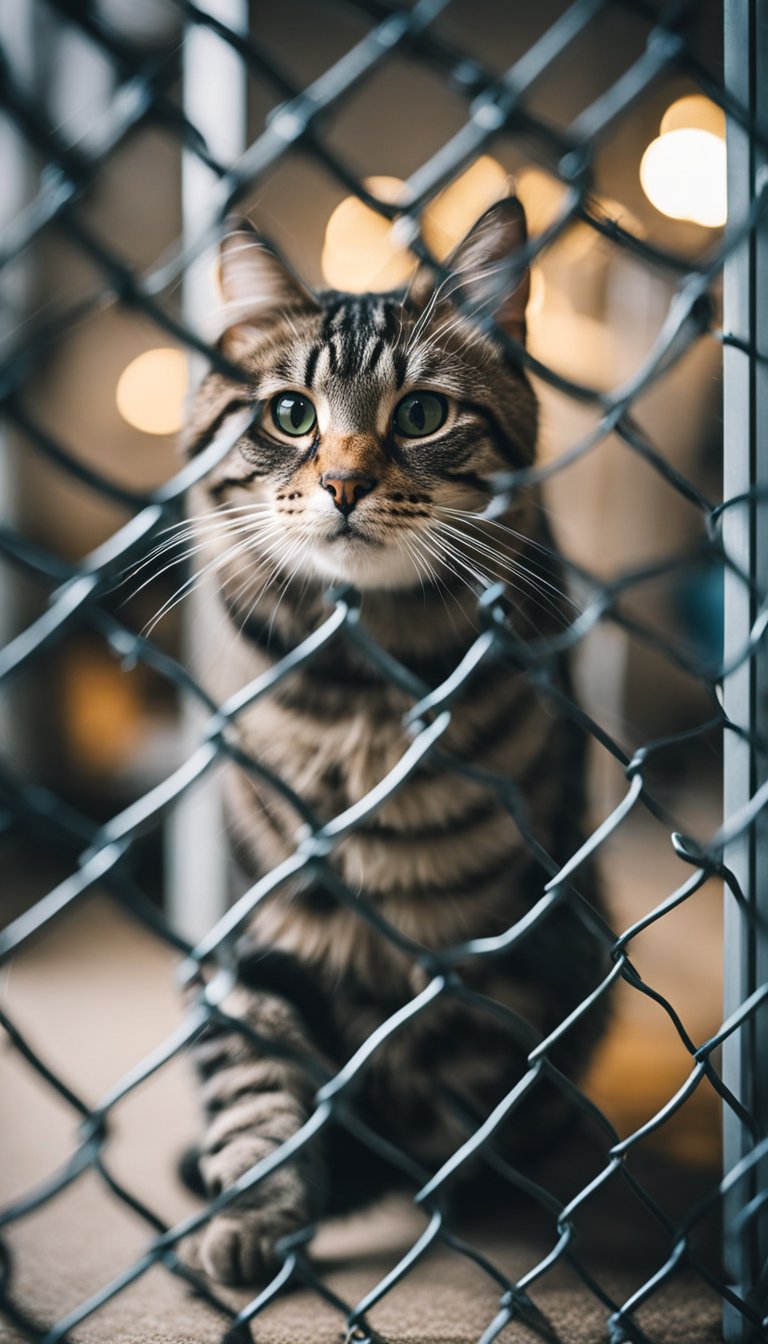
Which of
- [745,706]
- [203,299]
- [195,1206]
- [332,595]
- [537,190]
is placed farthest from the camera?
[537,190]

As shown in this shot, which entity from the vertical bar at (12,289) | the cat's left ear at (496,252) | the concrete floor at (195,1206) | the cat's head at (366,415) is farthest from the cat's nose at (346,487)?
the vertical bar at (12,289)

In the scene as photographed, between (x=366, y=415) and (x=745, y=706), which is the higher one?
(x=366, y=415)

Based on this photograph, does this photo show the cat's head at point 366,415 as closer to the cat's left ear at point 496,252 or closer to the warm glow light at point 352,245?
the cat's left ear at point 496,252

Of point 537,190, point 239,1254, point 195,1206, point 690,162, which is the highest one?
point 537,190

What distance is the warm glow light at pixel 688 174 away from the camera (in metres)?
2.26

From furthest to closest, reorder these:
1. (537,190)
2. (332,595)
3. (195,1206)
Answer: (537,190) → (195,1206) → (332,595)

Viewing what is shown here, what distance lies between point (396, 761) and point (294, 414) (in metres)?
0.41

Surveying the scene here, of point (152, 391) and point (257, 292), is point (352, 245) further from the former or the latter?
point (257, 292)

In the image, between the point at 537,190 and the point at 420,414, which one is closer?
the point at 420,414

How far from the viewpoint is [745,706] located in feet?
2.77

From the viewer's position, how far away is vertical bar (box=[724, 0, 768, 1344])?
0.81m

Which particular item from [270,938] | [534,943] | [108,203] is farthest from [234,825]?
[108,203]

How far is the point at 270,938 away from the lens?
1.17 metres

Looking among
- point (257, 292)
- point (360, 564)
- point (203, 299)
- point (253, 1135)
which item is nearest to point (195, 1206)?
point (253, 1135)
